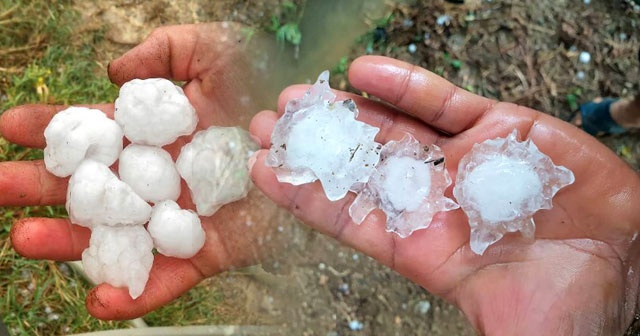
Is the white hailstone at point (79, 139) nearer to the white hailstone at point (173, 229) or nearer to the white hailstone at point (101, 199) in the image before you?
the white hailstone at point (101, 199)

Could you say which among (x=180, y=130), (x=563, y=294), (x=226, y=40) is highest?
(x=226, y=40)

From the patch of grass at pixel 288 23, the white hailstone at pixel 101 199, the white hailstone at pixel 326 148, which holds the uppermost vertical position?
the patch of grass at pixel 288 23

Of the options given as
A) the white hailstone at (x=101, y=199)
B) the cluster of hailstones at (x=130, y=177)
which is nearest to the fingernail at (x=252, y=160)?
the cluster of hailstones at (x=130, y=177)

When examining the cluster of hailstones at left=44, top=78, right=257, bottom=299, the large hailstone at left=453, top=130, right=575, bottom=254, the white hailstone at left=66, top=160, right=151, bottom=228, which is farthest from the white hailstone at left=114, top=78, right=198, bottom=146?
the large hailstone at left=453, top=130, right=575, bottom=254

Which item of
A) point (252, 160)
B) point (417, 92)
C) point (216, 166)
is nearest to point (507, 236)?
point (417, 92)

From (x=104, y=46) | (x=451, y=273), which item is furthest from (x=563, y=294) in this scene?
(x=104, y=46)

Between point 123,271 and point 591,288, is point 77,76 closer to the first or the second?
point 123,271
